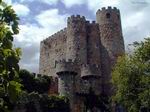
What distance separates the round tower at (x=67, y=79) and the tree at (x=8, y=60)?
28.0 m

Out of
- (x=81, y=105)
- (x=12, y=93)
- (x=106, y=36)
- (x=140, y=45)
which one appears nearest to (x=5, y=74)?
(x=12, y=93)

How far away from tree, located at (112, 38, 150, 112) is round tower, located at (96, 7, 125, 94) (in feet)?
42.4

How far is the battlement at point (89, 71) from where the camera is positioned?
127 feet

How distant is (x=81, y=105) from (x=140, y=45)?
35.4 feet

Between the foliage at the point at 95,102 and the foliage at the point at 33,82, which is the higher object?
the foliage at the point at 33,82

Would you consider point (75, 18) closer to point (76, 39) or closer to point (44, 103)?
point (76, 39)

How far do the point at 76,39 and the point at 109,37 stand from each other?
385cm

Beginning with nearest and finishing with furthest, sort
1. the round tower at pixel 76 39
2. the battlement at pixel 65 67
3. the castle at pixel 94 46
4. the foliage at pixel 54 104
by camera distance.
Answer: the foliage at pixel 54 104 → the battlement at pixel 65 67 → the castle at pixel 94 46 → the round tower at pixel 76 39

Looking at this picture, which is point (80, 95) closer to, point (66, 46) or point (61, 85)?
point (61, 85)

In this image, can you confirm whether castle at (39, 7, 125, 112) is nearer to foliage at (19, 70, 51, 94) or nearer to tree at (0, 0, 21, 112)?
foliage at (19, 70, 51, 94)

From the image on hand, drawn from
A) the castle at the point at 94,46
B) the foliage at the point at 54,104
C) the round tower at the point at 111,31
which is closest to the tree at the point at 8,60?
the foliage at the point at 54,104

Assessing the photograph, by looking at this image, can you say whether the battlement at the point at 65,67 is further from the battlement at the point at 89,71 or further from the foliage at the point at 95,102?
the foliage at the point at 95,102

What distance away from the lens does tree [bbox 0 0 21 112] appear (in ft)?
23.6

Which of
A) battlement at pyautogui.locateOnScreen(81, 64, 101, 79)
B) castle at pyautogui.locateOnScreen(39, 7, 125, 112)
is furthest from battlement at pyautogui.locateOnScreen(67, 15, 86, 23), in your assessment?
battlement at pyautogui.locateOnScreen(81, 64, 101, 79)
